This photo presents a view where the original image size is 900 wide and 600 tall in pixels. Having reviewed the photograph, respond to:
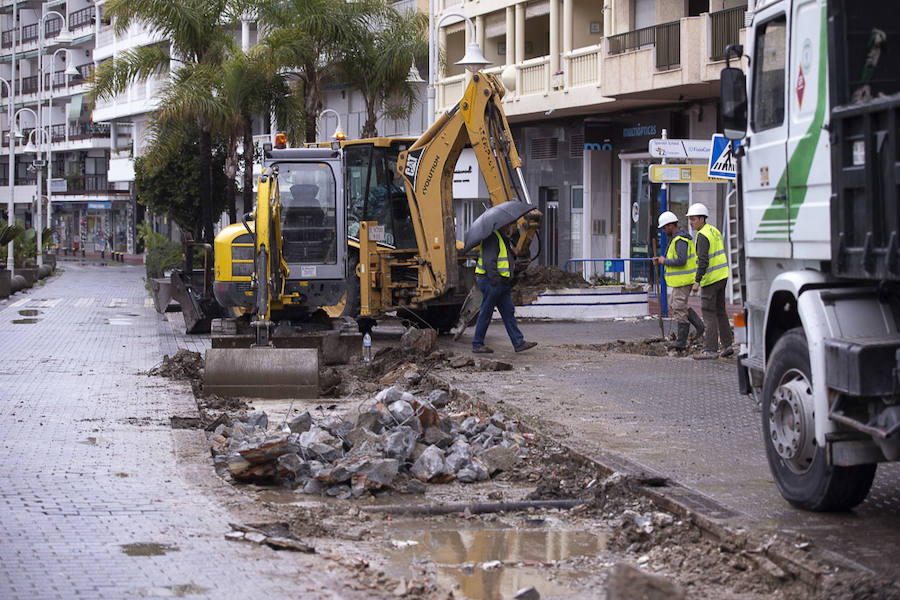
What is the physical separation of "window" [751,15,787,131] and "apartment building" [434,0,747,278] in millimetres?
16144

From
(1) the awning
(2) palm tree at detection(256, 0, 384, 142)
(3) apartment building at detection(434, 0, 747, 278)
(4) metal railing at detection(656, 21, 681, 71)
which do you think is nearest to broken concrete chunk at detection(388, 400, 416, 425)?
(3) apartment building at detection(434, 0, 747, 278)

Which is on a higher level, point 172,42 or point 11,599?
point 172,42

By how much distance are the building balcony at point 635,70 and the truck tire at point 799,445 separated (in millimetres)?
17307

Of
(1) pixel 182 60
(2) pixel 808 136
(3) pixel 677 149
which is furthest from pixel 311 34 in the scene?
(2) pixel 808 136

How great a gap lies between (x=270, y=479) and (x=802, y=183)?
3867 millimetres

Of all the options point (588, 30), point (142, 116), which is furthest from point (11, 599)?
point (142, 116)

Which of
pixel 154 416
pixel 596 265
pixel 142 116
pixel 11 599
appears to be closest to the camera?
pixel 11 599

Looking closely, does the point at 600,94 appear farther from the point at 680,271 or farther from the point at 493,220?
the point at 493,220

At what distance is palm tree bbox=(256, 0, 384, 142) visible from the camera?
30.2 meters

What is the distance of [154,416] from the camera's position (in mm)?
10625

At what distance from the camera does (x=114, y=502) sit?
721cm

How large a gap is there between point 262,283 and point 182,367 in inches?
50.4

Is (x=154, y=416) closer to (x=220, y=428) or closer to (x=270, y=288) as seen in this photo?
(x=220, y=428)

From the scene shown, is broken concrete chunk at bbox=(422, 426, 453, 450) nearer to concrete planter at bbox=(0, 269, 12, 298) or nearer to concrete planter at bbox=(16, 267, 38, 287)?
concrete planter at bbox=(0, 269, 12, 298)
